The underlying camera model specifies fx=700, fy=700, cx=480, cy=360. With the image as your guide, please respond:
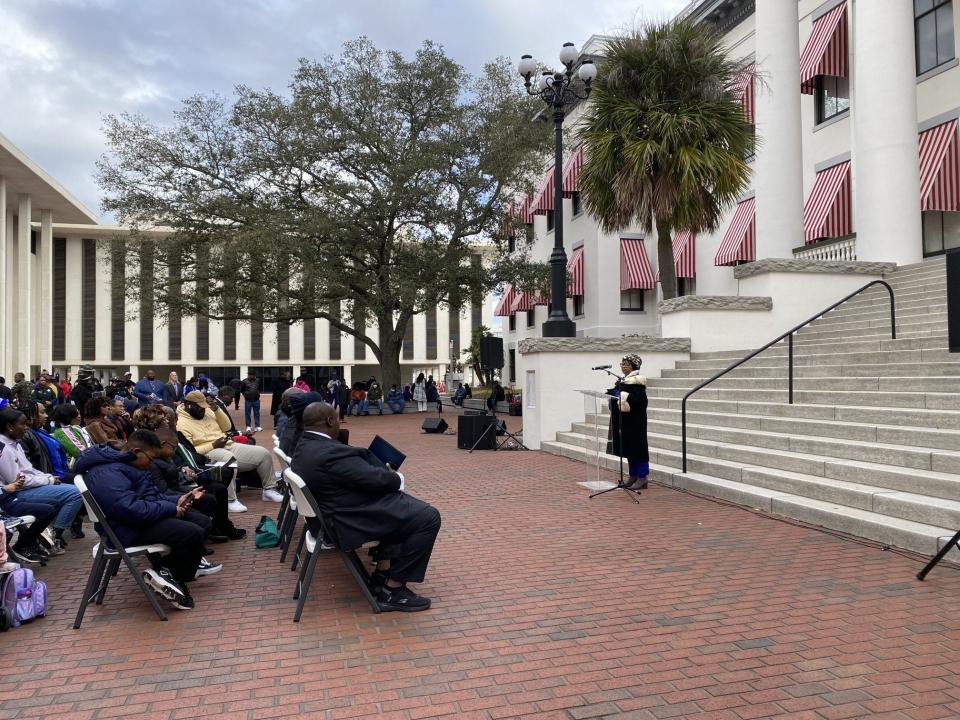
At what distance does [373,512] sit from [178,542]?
144 cm

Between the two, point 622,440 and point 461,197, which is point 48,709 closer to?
point 622,440

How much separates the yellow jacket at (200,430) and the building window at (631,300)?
22212 millimetres

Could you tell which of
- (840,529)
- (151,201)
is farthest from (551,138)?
(840,529)

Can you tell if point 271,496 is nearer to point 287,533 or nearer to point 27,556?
point 287,533

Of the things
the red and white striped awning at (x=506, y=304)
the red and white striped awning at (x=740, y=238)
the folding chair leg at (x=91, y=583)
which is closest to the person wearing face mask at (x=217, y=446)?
the folding chair leg at (x=91, y=583)

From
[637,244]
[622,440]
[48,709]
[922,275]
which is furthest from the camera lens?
[637,244]

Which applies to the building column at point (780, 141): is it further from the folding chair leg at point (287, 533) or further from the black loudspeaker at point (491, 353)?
the folding chair leg at point (287, 533)

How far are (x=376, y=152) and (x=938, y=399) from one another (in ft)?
67.5

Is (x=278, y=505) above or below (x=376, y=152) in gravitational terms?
below

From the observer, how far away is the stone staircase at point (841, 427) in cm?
653

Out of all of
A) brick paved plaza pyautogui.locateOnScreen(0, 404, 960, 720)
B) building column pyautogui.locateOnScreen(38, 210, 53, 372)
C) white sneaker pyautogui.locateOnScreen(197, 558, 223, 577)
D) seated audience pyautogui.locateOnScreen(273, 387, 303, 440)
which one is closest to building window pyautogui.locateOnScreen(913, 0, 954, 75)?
brick paved plaza pyautogui.locateOnScreen(0, 404, 960, 720)

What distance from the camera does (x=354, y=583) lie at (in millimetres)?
5480

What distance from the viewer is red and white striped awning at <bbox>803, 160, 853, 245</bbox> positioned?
18375mm

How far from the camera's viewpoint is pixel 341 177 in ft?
81.9
